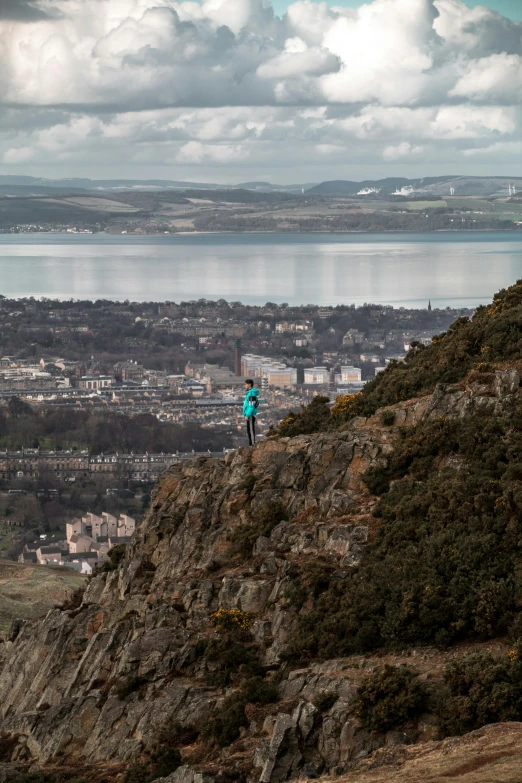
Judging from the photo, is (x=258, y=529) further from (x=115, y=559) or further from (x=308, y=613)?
(x=115, y=559)

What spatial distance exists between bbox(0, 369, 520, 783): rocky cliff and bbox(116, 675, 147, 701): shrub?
0.06 feet

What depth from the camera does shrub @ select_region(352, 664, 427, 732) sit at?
10.5m

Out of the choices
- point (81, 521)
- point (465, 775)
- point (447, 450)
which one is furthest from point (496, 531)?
point (81, 521)

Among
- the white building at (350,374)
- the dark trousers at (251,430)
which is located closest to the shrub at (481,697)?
the dark trousers at (251,430)

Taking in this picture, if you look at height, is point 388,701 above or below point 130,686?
above

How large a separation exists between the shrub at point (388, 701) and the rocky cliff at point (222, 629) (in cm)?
10

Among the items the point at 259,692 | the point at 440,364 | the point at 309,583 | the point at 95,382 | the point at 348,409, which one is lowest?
the point at 95,382

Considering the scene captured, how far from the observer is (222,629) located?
13.4 metres

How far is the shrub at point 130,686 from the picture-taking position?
44.0 feet

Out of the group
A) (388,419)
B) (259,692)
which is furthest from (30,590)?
(259,692)

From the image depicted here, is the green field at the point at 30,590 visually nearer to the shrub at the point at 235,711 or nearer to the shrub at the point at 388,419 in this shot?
the shrub at the point at 388,419

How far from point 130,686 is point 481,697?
4.65 metres

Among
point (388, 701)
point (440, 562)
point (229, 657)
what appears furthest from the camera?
point (229, 657)

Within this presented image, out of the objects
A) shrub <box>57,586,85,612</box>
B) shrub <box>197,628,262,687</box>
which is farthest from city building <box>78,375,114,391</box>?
shrub <box>197,628,262,687</box>
